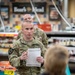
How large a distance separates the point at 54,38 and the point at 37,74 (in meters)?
3.83

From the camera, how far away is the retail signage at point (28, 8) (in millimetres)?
10942

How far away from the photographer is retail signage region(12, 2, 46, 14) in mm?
10942

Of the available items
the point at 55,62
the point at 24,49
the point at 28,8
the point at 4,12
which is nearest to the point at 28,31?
the point at 24,49

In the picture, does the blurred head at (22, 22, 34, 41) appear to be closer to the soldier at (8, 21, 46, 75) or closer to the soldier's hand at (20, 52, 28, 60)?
the soldier at (8, 21, 46, 75)

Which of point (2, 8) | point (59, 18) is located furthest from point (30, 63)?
point (2, 8)

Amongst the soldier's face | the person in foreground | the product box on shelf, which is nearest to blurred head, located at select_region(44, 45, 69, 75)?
the person in foreground

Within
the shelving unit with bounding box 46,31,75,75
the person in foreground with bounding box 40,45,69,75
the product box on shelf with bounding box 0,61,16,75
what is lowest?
the product box on shelf with bounding box 0,61,16,75

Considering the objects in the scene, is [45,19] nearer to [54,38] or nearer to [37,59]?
[54,38]

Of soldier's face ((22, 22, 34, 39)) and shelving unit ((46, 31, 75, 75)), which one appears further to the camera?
shelving unit ((46, 31, 75, 75))

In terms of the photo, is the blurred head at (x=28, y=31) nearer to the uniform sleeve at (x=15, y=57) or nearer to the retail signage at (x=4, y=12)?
the uniform sleeve at (x=15, y=57)

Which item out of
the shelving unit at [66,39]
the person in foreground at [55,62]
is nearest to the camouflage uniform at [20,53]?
the person in foreground at [55,62]

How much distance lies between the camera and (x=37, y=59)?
4359mm

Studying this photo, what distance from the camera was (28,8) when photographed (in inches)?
436

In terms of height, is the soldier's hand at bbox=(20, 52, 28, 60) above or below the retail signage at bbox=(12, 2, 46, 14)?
below
